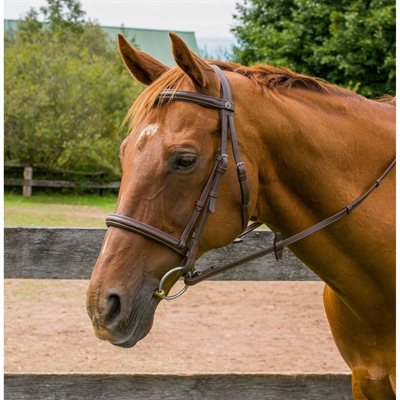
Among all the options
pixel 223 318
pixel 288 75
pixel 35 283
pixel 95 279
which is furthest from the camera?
pixel 35 283

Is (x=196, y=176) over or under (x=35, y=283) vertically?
over

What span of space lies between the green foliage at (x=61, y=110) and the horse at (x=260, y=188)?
21.2m

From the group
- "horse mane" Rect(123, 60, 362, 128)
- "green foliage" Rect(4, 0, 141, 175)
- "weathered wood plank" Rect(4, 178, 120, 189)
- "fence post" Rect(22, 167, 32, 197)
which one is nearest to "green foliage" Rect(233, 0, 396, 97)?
"green foliage" Rect(4, 0, 141, 175)

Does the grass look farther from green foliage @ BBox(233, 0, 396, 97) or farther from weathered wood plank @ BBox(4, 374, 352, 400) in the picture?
weathered wood plank @ BBox(4, 374, 352, 400)

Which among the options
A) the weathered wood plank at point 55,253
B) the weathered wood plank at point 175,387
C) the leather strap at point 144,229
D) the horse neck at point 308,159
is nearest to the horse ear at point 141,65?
the horse neck at point 308,159

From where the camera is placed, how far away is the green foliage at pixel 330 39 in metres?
17.5

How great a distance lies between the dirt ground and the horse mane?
331 centimetres

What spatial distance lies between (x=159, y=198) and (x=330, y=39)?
57.0 ft

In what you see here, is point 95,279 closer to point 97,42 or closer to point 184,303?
point 184,303

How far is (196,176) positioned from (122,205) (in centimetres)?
27

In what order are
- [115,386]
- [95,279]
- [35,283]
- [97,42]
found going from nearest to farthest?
[95,279] → [115,386] → [35,283] → [97,42]

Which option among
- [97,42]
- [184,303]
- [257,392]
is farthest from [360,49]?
[97,42]

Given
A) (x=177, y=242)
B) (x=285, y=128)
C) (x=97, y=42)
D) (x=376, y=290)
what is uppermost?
(x=285, y=128)

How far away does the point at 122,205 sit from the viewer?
2.26 metres
